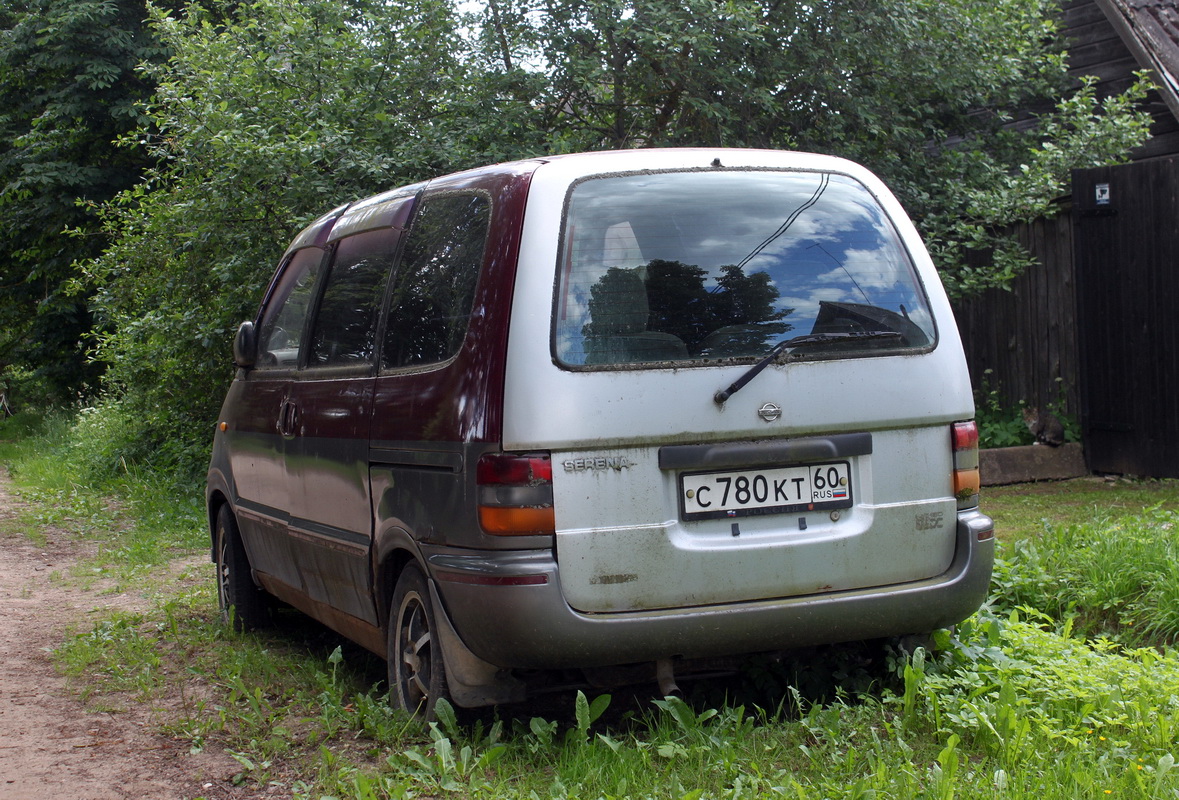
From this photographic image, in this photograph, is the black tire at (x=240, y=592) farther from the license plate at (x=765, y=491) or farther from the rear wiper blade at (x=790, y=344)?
the rear wiper blade at (x=790, y=344)

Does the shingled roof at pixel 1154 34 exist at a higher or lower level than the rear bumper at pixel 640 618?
higher

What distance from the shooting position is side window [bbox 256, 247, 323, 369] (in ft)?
16.7

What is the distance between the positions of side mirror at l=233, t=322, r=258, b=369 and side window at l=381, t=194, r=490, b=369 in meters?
1.47

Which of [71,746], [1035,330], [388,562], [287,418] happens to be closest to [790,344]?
[388,562]

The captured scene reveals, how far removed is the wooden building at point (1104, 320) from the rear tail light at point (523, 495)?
23.1 feet

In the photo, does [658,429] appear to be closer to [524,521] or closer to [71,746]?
[524,521]

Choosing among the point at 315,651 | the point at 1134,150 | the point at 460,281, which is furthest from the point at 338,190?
the point at 1134,150

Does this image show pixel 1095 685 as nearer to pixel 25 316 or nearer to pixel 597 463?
pixel 597 463

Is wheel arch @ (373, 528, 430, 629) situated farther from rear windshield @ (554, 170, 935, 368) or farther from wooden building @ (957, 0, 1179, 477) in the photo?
wooden building @ (957, 0, 1179, 477)

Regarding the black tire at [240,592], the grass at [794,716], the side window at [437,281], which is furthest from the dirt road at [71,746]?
the side window at [437,281]

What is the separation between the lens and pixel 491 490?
3.39 meters

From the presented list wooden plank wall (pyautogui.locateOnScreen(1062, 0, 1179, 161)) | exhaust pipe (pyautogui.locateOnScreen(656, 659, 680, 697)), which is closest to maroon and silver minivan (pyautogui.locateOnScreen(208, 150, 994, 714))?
exhaust pipe (pyautogui.locateOnScreen(656, 659, 680, 697))

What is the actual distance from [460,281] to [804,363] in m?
1.06

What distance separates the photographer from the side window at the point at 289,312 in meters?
5.09
